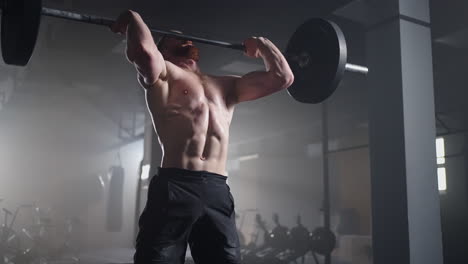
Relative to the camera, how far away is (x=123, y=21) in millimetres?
1426

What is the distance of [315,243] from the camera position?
5.37m

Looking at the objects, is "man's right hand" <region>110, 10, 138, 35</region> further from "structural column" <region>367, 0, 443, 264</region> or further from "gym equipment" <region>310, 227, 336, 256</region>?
A: "gym equipment" <region>310, 227, 336, 256</region>

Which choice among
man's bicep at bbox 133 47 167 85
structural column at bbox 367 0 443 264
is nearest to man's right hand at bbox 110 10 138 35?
man's bicep at bbox 133 47 167 85

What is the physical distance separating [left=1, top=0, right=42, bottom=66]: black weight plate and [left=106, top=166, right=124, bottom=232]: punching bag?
6779 millimetres

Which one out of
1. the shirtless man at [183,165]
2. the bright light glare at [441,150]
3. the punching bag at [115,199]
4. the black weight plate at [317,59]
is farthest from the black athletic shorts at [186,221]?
the punching bag at [115,199]

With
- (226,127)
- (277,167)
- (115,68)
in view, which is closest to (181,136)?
(226,127)

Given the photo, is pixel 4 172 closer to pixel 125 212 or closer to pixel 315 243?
pixel 125 212

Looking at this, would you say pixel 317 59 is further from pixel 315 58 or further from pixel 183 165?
pixel 183 165

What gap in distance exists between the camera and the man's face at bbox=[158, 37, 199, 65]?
1.60 meters

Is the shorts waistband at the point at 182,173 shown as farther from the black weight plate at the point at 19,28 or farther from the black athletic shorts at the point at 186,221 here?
the black weight plate at the point at 19,28

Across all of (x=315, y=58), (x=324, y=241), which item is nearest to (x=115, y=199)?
(x=324, y=241)

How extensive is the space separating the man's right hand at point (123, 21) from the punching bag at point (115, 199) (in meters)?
6.99

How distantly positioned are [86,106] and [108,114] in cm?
43

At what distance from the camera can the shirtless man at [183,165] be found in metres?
1.34
